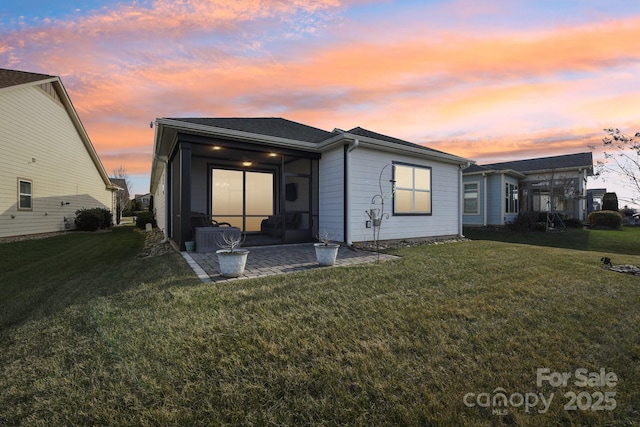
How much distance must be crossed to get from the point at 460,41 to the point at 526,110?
383 centimetres

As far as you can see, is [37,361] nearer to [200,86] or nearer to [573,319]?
[573,319]

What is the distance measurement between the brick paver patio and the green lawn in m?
0.45

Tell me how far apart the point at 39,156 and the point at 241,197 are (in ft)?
31.6

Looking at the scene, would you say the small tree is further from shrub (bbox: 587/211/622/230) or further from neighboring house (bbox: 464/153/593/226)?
shrub (bbox: 587/211/622/230)

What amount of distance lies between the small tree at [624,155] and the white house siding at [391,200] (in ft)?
13.5

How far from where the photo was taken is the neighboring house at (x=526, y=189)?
15805mm

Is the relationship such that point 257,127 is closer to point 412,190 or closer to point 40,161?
point 412,190

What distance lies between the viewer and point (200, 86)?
345 inches

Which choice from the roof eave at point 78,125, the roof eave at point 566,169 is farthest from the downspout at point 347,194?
the roof eave at point 566,169

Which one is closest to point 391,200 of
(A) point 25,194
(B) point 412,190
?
(B) point 412,190

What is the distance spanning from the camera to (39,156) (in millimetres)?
12555

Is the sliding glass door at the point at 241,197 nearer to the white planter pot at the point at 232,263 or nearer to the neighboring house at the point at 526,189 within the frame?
the white planter pot at the point at 232,263

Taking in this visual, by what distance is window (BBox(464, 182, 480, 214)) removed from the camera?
1619cm

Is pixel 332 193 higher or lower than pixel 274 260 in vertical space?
higher
